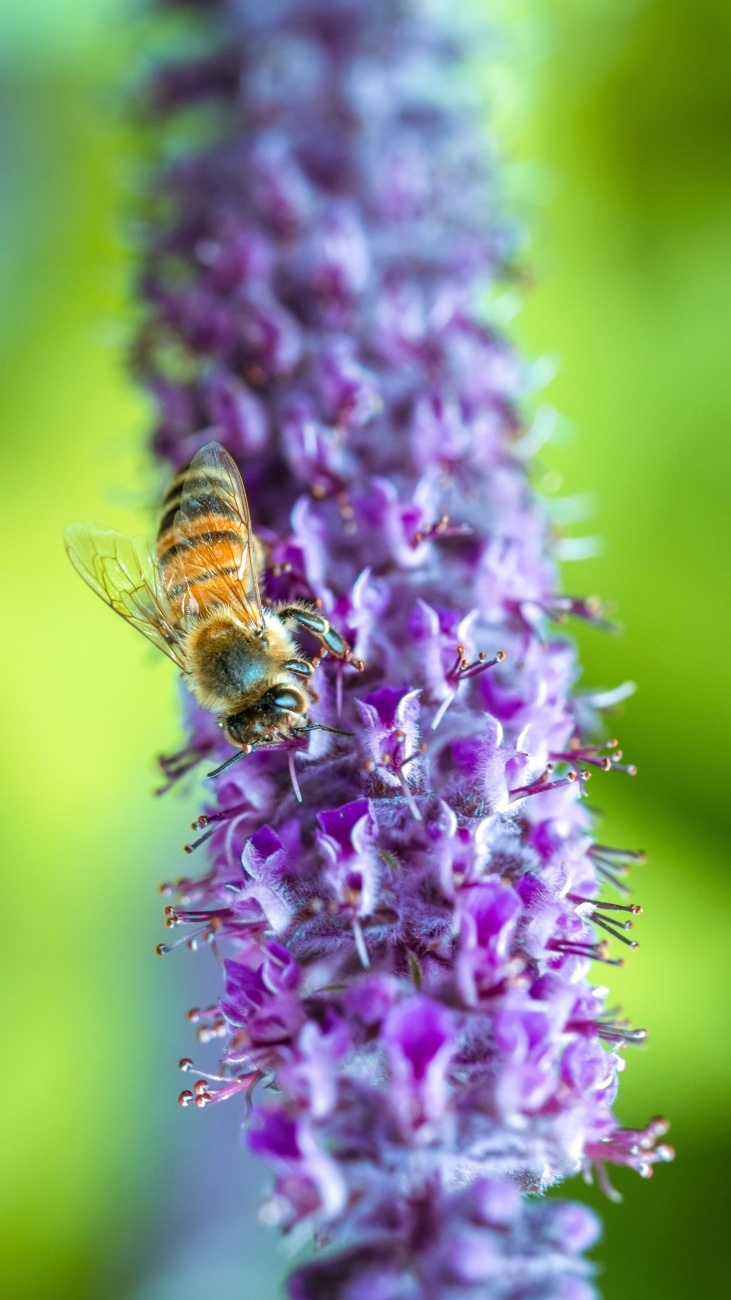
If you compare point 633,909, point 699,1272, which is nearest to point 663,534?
point 633,909

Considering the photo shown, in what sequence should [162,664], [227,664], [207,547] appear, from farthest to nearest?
1. [162,664]
2. [207,547]
3. [227,664]

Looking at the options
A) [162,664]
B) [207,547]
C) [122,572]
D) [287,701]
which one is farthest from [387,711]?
[162,664]

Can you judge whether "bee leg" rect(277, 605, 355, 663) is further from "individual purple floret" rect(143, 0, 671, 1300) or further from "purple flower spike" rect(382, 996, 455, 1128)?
"purple flower spike" rect(382, 996, 455, 1128)

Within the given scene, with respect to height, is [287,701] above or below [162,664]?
below

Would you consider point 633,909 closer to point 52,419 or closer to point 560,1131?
point 560,1131

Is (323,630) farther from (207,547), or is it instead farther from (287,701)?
(207,547)

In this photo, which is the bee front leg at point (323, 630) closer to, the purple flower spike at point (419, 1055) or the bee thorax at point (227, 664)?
the bee thorax at point (227, 664)

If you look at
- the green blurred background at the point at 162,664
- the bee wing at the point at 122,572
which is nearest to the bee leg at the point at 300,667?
the bee wing at the point at 122,572

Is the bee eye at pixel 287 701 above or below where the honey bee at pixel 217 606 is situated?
below

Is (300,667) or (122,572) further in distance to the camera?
(122,572)
